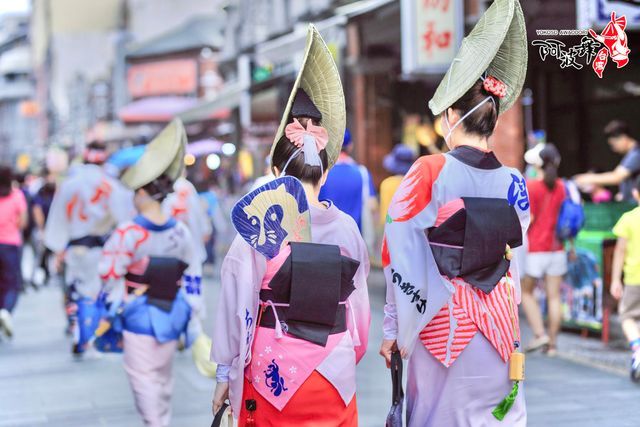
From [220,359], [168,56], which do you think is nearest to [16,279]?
[220,359]

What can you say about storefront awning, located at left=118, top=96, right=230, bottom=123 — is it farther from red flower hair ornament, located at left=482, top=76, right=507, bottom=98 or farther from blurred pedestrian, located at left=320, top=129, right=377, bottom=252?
red flower hair ornament, located at left=482, top=76, right=507, bottom=98

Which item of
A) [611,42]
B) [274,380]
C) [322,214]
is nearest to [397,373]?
[274,380]

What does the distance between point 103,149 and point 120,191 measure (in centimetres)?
52

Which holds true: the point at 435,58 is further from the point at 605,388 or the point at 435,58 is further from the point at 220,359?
the point at 220,359

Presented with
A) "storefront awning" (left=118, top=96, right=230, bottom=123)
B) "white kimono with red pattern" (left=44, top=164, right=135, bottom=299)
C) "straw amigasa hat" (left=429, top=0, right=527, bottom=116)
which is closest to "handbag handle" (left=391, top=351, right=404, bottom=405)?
"straw amigasa hat" (left=429, top=0, right=527, bottom=116)

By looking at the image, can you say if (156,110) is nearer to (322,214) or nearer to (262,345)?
(322,214)

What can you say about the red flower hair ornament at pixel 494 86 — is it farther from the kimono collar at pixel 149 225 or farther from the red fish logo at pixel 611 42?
the kimono collar at pixel 149 225

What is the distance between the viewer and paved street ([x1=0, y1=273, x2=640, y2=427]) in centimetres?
689

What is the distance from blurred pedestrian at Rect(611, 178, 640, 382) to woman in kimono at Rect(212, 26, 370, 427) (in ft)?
13.6

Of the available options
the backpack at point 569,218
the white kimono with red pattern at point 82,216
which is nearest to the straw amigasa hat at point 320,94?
the backpack at point 569,218

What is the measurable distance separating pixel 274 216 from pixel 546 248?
5.85 meters

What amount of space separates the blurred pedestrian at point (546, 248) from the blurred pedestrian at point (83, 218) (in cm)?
393

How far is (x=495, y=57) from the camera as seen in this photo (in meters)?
4.20

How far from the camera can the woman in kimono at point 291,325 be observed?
3.91 m
